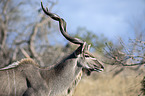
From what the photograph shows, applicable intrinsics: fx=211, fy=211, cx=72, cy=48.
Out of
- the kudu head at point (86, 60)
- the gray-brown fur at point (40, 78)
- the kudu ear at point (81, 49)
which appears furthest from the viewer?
the kudu head at point (86, 60)

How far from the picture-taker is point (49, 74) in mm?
4047

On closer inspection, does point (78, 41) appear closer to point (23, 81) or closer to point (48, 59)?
point (23, 81)

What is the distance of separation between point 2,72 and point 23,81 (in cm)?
42

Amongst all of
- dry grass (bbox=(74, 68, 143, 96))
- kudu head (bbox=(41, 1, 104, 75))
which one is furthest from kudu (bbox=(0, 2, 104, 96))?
dry grass (bbox=(74, 68, 143, 96))

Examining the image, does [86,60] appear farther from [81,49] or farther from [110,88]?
[110,88]

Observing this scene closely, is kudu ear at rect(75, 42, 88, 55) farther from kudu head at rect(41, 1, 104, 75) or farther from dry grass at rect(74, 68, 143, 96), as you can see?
dry grass at rect(74, 68, 143, 96)

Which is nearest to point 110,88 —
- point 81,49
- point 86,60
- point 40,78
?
point 86,60

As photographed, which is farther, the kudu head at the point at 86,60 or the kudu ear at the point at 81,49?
the kudu head at the point at 86,60

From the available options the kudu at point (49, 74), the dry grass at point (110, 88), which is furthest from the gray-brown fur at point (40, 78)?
the dry grass at point (110, 88)

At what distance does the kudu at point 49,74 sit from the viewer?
12.0 feet

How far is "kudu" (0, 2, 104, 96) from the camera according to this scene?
12.0ft

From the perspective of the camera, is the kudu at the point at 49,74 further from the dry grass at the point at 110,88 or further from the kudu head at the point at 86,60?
the dry grass at the point at 110,88

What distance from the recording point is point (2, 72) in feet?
A: 12.4

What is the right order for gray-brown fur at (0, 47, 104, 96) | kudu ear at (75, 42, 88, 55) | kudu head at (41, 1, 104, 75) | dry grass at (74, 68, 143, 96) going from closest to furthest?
gray-brown fur at (0, 47, 104, 96), kudu ear at (75, 42, 88, 55), kudu head at (41, 1, 104, 75), dry grass at (74, 68, 143, 96)
